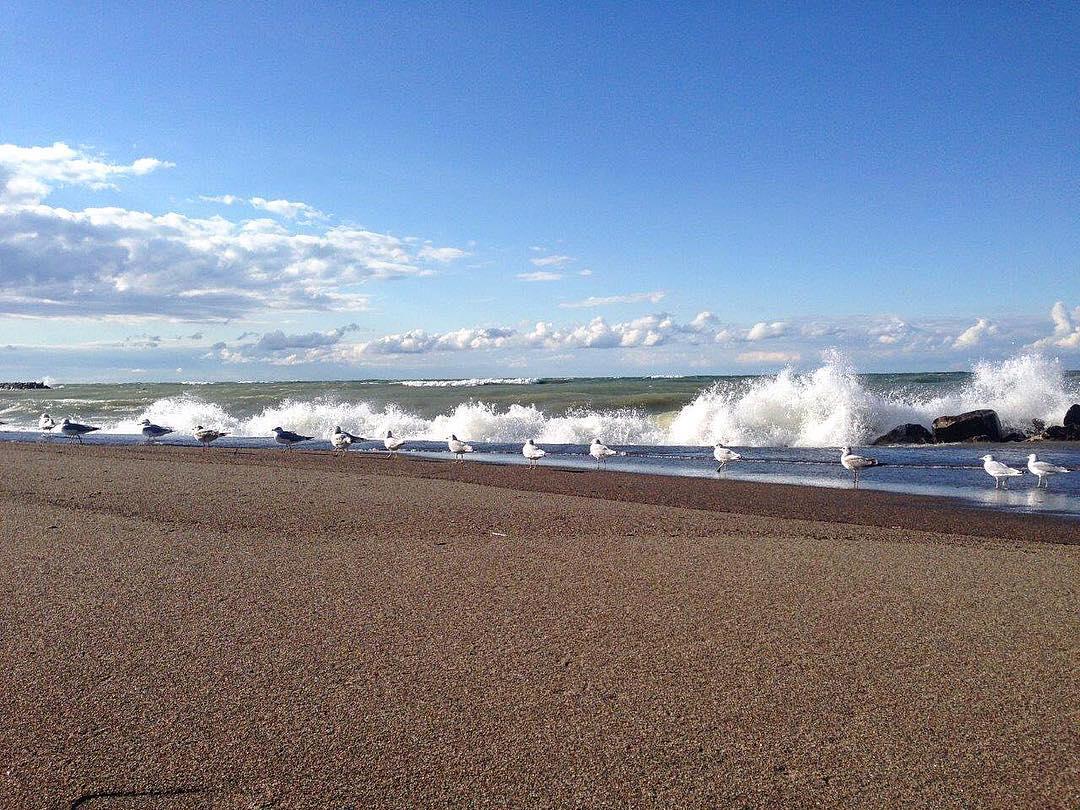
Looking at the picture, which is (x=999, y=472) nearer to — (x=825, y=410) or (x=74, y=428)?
(x=825, y=410)

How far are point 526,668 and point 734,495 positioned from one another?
31.8ft

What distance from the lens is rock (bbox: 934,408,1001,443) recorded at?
24.8 metres

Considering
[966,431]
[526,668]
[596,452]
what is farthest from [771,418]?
[526,668]

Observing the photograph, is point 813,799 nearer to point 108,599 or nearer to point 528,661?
point 528,661

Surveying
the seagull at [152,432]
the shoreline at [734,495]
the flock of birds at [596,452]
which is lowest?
the shoreline at [734,495]

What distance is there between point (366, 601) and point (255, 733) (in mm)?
2042

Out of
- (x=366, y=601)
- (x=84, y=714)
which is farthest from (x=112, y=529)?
(x=84, y=714)

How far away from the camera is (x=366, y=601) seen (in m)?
5.50

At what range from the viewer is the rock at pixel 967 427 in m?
24.8

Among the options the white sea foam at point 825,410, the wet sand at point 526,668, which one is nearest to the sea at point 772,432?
the white sea foam at point 825,410

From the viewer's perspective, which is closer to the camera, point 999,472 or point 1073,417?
point 999,472

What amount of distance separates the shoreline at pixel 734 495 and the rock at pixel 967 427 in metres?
12.1

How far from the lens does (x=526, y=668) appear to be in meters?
4.25

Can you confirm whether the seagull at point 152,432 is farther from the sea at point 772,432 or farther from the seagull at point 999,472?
the seagull at point 999,472
